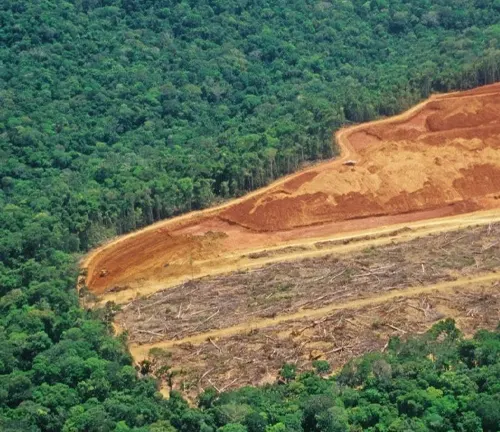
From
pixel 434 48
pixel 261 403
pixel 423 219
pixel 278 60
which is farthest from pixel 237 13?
pixel 261 403

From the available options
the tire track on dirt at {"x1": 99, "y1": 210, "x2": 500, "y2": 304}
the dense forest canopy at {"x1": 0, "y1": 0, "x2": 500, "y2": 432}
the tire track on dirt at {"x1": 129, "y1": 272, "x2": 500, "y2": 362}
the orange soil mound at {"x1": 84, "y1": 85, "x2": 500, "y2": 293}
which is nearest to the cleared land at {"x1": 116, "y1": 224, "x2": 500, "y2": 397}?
the tire track on dirt at {"x1": 129, "y1": 272, "x2": 500, "y2": 362}

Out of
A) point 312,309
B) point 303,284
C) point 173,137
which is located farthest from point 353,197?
point 173,137

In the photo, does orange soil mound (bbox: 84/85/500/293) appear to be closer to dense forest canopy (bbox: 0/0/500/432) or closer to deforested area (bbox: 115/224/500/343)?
dense forest canopy (bbox: 0/0/500/432)

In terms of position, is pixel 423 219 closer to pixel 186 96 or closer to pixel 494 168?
pixel 494 168

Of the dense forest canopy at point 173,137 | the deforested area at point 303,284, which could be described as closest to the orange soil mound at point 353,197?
the dense forest canopy at point 173,137

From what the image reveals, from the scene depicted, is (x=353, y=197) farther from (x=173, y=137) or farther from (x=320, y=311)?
(x=173, y=137)

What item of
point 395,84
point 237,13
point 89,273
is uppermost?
point 237,13
